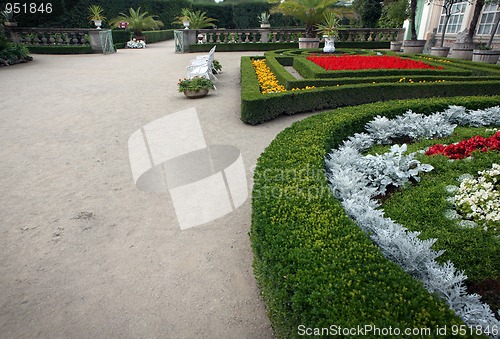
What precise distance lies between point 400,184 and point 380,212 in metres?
1.10

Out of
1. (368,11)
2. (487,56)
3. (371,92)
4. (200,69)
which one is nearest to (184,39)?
(200,69)

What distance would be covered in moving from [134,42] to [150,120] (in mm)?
19681

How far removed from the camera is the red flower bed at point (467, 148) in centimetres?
445

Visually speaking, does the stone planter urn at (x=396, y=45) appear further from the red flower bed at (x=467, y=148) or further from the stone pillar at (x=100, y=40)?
the stone pillar at (x=100, y=40)

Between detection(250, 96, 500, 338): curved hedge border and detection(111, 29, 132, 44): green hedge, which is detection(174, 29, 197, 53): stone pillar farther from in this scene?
detection(250, 96, 500, 338): curved hedge border

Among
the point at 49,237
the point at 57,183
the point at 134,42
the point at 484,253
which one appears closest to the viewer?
the point at 484,253

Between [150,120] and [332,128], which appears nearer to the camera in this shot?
[332,128]

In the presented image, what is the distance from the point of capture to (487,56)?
12.0 meters

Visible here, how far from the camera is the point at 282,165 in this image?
353cm

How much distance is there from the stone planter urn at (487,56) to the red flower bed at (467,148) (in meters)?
9.83

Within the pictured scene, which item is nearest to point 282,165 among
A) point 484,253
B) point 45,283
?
point 484,253

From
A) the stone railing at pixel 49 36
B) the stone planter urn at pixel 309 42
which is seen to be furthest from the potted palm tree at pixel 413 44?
the stone railing at pixel 49 36

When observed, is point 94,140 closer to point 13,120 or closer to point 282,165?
point 13,120

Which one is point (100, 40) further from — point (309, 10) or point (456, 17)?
point (456, 17)
